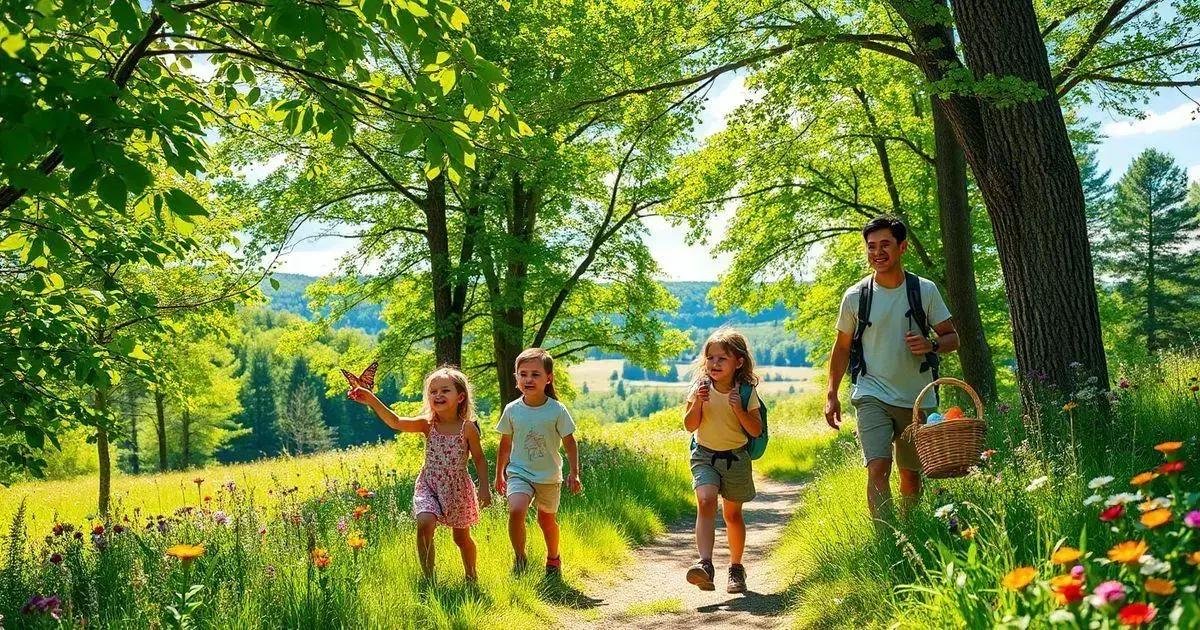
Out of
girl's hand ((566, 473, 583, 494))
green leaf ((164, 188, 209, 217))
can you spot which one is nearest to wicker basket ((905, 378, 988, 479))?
girl's hand ((566, 473, 583, 494))

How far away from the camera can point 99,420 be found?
23.2ft

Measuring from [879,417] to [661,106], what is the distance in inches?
222

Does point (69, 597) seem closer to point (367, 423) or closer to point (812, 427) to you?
point (812, 427)

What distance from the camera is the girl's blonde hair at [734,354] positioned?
6402mm

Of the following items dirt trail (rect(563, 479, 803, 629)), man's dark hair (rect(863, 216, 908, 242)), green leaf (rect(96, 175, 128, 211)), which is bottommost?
dirt trail (rect(563, 479, 803, 629))

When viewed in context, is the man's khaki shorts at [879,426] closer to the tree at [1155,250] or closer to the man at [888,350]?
the man at [888,350]

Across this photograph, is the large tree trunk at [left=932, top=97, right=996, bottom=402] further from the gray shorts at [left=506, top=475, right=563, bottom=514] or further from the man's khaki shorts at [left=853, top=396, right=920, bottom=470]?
the gray shorts at [left=506, top=475, right=563, bottom=514]

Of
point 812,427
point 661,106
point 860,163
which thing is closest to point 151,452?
point 812,427

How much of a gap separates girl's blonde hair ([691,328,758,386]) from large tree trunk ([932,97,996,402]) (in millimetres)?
7692

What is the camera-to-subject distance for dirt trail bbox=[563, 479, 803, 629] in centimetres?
598

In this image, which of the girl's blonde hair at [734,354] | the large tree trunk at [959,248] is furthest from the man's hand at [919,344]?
the large tree trunk at [959,248]

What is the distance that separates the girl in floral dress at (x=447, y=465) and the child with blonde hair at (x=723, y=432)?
1551 millimetres

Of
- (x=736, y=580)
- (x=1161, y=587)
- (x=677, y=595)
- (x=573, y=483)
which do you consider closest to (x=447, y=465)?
(x=573, y=483)

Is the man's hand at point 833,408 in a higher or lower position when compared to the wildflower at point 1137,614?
higher
